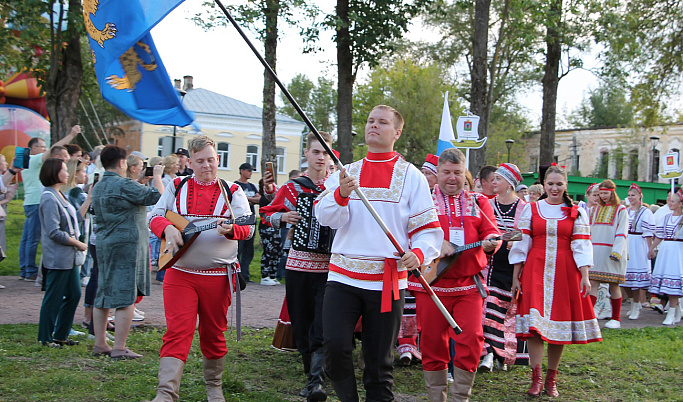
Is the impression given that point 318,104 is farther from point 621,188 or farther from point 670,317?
point 670,317

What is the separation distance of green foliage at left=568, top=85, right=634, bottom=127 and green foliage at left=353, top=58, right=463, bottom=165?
94.6 ft

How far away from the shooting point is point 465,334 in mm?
5078

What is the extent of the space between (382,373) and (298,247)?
66.7 inches

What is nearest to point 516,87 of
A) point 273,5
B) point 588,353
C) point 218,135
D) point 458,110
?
point 458,110

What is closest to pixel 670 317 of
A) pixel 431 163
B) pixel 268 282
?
pixel 431 163

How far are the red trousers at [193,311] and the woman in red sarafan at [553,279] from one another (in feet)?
9.60

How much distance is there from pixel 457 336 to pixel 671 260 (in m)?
8.33

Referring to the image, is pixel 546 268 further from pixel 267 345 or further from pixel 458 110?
pixel 458 110

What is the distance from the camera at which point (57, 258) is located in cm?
663

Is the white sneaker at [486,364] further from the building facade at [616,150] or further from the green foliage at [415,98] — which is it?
the building facade at [616,150]

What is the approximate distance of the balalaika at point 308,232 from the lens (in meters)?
5.69

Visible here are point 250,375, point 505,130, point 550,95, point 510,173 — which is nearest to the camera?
point 250,375

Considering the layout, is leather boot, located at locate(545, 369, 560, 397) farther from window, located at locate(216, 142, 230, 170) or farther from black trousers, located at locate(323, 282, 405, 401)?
window, located at locate(216, 142, 230, 170)

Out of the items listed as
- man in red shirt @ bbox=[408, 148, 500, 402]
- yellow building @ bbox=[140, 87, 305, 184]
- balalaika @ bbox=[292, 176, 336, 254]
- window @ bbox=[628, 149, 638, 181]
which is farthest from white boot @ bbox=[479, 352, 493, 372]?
window @ bbox=[628, 149, 638, 181]
